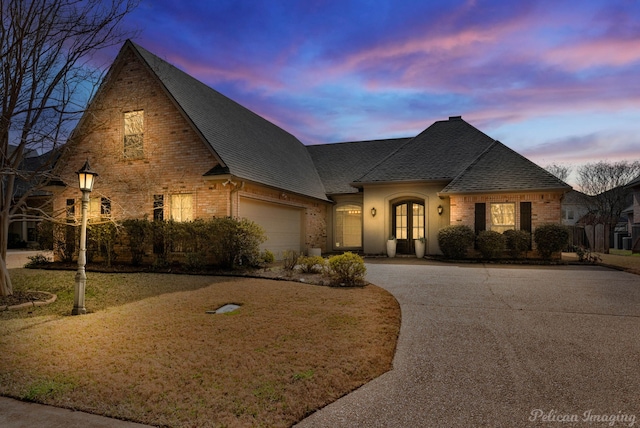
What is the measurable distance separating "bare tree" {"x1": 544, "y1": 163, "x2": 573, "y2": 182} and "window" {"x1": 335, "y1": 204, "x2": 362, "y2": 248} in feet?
91.4

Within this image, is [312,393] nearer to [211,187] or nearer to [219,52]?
[211,187]

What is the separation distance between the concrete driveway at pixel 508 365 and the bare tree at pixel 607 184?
3295cm

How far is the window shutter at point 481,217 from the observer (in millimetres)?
15442

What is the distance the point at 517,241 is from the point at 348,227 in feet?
28.4

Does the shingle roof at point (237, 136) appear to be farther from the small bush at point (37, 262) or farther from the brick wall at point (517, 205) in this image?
the small bush at point (37, 262)

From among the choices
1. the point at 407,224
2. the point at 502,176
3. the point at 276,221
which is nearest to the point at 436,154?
the point at 502,176

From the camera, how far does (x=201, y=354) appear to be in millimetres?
4566

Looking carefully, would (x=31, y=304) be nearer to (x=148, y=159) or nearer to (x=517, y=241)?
(x=148, y=159)

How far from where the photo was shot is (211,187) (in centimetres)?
1271

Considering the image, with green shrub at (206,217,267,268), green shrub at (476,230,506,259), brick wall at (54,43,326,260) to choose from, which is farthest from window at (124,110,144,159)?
green shrub at (476,230,506,259)

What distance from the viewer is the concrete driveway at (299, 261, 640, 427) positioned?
127 inches

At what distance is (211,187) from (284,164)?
5.72 meters

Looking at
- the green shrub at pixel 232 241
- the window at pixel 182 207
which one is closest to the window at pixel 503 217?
the green shrub at pixel 232 241

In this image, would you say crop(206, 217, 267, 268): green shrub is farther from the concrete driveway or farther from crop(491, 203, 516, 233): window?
crop(491, 203, 516, 233): window
